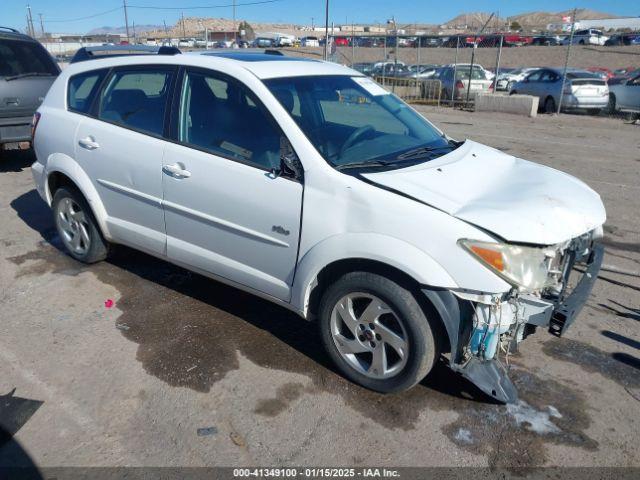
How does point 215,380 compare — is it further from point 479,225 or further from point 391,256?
point 479,225

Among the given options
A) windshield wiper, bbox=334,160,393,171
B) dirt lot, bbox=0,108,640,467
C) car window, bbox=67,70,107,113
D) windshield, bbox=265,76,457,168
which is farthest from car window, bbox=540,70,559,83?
windshield wiper, bbox=334,160,393,171

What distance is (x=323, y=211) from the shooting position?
315cm

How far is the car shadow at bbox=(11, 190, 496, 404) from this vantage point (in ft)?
11.1

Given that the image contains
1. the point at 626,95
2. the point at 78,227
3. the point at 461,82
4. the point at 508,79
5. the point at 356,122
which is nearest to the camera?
the point at 356,122

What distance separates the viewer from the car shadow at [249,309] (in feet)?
11.1

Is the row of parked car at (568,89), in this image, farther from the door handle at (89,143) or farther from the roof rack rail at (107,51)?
the door handle at (89,143)

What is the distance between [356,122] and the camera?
3854 millimetres

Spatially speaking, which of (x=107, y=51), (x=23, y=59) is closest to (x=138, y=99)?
(x=107, y=51)

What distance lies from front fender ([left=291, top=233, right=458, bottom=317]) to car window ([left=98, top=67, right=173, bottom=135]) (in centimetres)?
161

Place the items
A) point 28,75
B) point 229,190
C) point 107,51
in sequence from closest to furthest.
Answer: point 229,190 < point 107,51 < point 28,75

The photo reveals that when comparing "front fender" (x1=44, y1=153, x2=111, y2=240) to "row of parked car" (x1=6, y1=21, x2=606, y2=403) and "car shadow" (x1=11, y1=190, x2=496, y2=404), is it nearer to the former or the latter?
"row of parked car" (x1=6, y1=21, x2=606, y2=403)

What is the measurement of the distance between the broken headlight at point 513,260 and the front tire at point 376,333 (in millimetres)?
435

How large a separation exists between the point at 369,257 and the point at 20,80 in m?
7.27

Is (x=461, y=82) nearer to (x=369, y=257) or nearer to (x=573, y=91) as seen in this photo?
(x=573, y=91)
